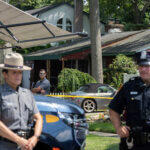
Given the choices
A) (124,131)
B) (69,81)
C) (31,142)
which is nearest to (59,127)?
(31,142)

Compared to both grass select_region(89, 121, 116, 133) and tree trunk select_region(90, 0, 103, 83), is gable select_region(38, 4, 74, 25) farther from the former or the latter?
grass select_region(89, 121, 116, 133)

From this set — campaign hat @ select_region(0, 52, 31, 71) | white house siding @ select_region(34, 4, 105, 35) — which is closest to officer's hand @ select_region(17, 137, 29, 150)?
campaign hat @ select_region(0, 52, 31, 71)

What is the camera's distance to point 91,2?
70.5 feet

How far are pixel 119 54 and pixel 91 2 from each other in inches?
133

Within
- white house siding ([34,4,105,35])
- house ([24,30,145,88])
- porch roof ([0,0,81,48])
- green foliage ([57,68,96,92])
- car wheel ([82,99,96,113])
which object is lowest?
car wheel ([82,99,96,113])

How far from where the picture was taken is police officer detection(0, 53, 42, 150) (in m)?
3.99

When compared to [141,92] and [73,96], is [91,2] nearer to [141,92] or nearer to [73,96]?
[73,96]

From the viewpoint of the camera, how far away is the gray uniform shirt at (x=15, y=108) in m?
4.01

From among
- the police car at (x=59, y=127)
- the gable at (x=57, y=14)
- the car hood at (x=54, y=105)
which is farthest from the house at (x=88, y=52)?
the police car at (x=59, y=127)

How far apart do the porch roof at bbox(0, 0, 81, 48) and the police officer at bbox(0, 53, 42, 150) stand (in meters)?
3.09

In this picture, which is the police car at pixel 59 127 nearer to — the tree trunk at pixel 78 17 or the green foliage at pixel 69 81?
the green foliage at pixel 69 81

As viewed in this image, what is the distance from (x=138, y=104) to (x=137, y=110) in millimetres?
63

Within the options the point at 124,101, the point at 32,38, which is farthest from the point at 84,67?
the point at 124,101

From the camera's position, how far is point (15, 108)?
13.3ft
